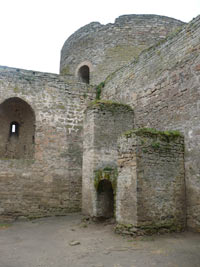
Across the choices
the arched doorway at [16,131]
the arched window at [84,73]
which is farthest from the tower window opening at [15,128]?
the arched window at [84,73]

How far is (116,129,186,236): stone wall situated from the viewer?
5.83 meters

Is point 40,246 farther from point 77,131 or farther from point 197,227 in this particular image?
point 77,131

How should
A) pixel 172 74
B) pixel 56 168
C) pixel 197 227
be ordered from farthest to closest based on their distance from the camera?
pixel 56 168, pixel 172 74, pixel 197 227

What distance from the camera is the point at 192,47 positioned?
691 cm

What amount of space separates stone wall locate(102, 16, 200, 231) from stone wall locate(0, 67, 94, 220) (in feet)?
8.36

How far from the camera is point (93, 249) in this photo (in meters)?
5.17

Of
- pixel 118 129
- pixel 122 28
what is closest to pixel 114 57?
pixel 122 28

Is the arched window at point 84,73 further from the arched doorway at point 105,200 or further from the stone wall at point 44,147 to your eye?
the arched doorway at point 105,200

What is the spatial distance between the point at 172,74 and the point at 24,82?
5522 mm

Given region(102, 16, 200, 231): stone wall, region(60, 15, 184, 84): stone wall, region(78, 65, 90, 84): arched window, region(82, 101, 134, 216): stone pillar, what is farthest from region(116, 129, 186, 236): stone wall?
region(78, 65, 90, 84): arched window

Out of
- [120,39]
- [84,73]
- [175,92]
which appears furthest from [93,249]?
[84,73]

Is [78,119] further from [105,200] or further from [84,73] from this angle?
[84,73]

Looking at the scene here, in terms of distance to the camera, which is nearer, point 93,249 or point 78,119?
point 93,249

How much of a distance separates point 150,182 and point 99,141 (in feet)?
8.65
